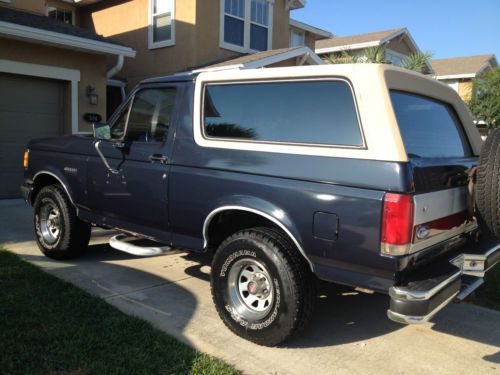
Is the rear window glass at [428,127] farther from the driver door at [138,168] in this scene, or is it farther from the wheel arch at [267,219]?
the driver door at [138,168]

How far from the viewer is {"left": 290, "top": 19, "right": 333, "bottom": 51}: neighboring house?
18797mm

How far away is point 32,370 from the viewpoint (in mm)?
3078

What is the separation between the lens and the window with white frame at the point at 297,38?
1931cm

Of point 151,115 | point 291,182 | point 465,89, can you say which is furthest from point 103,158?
point 465,89

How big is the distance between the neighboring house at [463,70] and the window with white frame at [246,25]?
16.3 m

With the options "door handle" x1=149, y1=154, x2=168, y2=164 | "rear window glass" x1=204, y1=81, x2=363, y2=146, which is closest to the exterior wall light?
"door handle" x1=149, y1=154, x2=168, y2=164

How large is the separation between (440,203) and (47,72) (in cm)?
915

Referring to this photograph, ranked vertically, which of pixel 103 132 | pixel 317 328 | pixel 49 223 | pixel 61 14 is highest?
pixel 61 14

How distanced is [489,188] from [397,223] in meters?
0.90

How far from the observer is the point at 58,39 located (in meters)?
9.53

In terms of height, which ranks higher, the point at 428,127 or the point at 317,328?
the point at 428,127

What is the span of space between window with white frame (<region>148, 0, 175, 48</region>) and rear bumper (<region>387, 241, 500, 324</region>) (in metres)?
11.1

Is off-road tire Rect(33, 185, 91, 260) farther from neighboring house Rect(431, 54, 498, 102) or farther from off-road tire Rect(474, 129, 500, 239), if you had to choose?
neighboring house Rect(431, 54, 498, 102)

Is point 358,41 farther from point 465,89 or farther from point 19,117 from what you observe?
point 19,117
